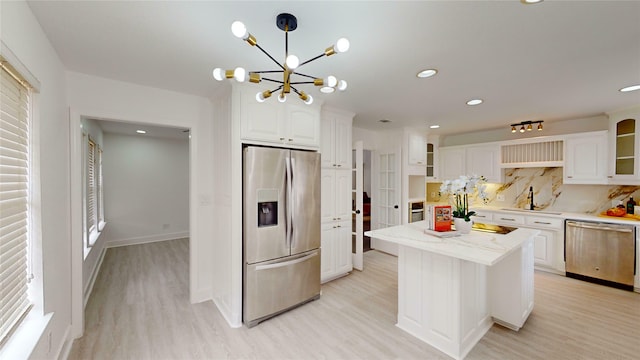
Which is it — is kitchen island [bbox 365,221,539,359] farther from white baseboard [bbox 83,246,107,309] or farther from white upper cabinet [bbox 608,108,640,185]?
white baseboard [bbox 83,246,107,309]

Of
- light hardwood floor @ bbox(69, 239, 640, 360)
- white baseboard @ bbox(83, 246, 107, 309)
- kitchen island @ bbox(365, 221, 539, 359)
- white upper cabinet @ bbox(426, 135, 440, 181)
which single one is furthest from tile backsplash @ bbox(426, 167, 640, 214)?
white baseboard @ bbox(83, 246, 107, 309)

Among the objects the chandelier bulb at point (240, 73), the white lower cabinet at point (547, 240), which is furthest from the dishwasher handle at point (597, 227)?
the chandelier bulb at point (240, 73)

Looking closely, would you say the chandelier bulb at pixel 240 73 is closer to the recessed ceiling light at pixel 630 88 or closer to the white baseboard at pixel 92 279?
the white baseboard at pixel 92 279

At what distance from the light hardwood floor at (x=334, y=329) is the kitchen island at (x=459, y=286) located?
0.12m

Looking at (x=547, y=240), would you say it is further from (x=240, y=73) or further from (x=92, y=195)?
(x=92, y=195)

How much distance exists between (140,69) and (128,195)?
436 centimetres

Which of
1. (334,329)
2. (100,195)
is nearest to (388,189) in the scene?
(334,329)

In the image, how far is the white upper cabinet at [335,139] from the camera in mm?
3463

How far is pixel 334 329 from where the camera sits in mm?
2459

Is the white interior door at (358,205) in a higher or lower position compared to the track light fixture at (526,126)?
lower

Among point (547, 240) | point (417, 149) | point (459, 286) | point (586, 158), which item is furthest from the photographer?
point (417, 149)

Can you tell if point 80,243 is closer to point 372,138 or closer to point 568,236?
point 372,138

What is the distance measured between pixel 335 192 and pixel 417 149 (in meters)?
2.25

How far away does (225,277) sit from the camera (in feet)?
8.96
